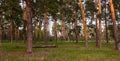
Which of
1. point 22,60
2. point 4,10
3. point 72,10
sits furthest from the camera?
point 72,10

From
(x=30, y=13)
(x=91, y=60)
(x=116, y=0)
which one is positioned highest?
(x=116, y=0)

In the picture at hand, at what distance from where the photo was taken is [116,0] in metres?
35.2

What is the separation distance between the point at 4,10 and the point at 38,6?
3213 mm

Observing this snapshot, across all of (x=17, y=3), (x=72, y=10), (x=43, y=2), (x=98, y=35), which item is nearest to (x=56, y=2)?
(x=43, y=2)

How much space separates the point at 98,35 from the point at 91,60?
817 inches

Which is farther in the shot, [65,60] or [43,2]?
[43,2]

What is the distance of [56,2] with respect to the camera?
22578 mm

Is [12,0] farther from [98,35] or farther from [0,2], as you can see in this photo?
[98,35]

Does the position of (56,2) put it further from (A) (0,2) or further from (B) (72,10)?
(B) (72,10)

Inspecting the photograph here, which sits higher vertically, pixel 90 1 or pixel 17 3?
pixel 90 1

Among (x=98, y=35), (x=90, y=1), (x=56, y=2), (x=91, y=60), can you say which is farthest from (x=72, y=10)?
(x=91, y=60)

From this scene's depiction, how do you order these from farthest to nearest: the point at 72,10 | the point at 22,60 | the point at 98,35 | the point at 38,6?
1. the point at 72,10
2. the point at 98,35
3. the point at 38,6
4. the point at 22,60

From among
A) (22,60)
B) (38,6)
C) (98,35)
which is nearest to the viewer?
(22,60)

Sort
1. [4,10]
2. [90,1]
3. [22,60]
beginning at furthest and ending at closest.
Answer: [90,1], [4,10], [22,60]
